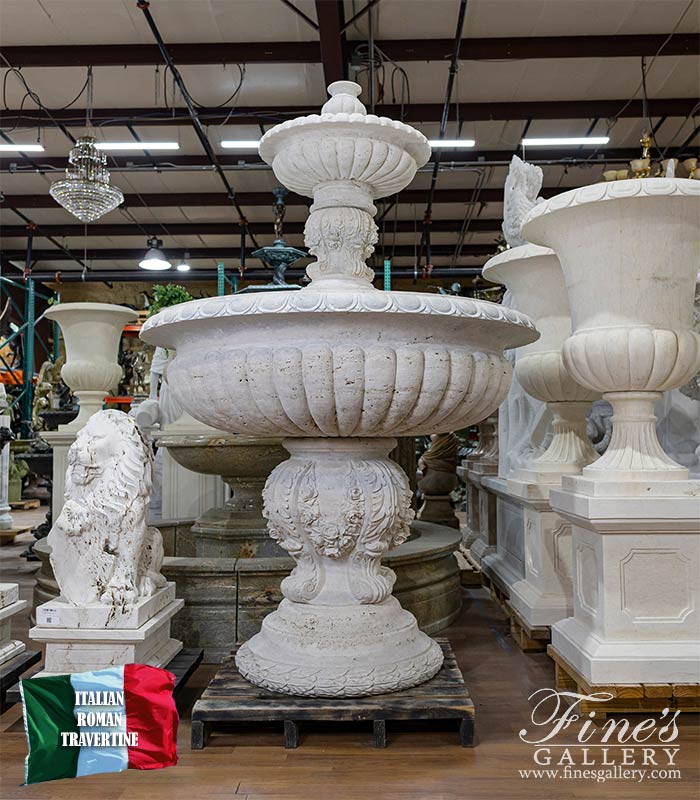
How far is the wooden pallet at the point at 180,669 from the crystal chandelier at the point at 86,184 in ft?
15.7

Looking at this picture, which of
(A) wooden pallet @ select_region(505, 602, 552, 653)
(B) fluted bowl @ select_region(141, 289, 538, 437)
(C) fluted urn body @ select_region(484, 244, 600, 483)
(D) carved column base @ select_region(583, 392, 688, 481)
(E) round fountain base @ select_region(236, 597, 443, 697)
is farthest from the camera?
(C) fluted urn body @ select_region(484, 244, 600, 483)

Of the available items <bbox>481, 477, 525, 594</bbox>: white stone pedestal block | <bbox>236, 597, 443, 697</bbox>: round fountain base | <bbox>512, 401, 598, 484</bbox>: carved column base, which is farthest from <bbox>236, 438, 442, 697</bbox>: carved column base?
<bbox>481, 477, 525, 594</bbox>: white stone pedestal block

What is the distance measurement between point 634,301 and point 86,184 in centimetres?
529

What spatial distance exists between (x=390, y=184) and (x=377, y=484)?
1.00m

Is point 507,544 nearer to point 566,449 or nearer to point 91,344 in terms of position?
point 566,449

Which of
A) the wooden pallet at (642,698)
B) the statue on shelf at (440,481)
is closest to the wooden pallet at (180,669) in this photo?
the wooden pallet at (642,698)

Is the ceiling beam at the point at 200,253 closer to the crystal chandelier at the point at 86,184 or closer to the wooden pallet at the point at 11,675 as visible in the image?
the crystal chandelier at the point at 86,184

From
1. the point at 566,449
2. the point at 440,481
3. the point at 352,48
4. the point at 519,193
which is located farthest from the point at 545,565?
the point at 352,48

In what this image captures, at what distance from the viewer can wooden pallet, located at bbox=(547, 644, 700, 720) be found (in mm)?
1802

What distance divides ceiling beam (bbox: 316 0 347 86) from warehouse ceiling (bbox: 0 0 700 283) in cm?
1

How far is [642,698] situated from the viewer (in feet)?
5.93

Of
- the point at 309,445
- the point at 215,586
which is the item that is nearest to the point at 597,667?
the point at 309,445

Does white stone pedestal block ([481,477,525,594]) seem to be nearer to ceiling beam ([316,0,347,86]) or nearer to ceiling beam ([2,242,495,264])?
ceiling beam ([316,0,347,86])

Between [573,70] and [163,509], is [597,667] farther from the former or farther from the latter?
[573,70]
